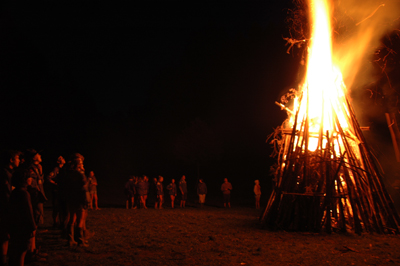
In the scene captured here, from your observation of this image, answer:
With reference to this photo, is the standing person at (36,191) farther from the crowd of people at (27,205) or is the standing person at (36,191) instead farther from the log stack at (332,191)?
the log stack at (332,191)

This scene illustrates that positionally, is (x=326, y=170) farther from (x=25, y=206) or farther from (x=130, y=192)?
(x=130, y=192)

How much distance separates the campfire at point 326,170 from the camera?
8258 millimetres

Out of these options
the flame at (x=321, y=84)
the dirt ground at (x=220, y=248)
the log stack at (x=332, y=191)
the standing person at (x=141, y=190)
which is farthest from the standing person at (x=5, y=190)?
the standing person at (x=141, y=190)

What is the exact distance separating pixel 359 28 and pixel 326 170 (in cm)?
567

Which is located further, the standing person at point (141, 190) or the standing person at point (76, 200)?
the standing person at point (141, 190)

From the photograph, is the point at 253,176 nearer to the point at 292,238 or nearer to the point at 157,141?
the point at 157,141

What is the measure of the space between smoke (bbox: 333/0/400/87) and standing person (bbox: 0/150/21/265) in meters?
8.83

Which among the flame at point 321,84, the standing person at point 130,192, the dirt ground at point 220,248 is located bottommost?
the dirt ground at point 220,248

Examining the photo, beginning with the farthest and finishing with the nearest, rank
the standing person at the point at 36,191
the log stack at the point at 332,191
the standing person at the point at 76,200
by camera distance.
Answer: the log stack at the point at 332,191 < the standing person at the point at 76,200 < the standing person at the point at 36,191

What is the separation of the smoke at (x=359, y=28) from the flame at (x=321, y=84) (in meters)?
0.35

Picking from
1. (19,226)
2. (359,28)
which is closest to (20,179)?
(19,226)

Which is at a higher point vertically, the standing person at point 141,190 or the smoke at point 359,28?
the smoke at point 359,28

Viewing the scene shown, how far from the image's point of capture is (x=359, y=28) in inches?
435

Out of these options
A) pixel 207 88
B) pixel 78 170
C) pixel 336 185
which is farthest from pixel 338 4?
pixel 207 88
